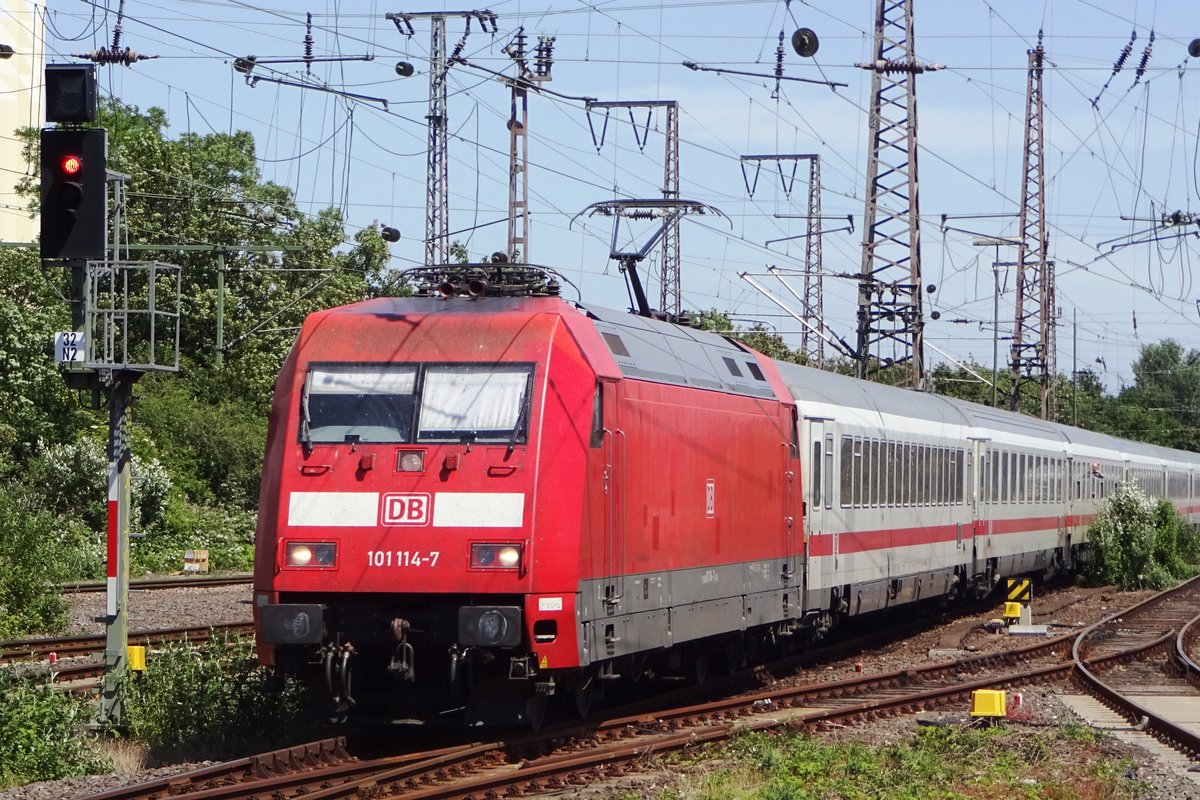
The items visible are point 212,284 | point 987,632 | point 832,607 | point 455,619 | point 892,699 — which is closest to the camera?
point 455,619

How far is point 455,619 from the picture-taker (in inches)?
479

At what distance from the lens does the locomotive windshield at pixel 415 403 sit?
41.0ft

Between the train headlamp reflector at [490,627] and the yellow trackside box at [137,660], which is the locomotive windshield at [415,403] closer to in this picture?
the train headlamp reflector at [490,627]

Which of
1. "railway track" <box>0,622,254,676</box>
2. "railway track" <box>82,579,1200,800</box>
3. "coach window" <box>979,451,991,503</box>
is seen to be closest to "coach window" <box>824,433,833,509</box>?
"railway track" <box>82,579,1200,800</box>

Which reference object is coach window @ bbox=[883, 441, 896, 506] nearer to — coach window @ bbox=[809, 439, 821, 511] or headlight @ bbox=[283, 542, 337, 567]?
coach window @ bbox=[809, 439, 821, 511]

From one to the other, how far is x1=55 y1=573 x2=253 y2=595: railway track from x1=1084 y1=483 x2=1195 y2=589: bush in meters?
18.6

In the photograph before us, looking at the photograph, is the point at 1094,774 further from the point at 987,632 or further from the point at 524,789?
the point at 987,632

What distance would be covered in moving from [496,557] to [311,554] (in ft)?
4.56

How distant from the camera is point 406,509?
12242 mm

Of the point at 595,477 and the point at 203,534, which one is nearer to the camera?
the point at 595,477

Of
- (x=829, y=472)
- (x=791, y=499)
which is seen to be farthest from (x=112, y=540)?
(x=829, y=472)

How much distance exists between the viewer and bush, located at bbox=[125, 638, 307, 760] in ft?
43.3

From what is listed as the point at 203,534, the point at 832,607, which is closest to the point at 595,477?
the point at 832,607

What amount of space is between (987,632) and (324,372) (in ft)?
51.2
